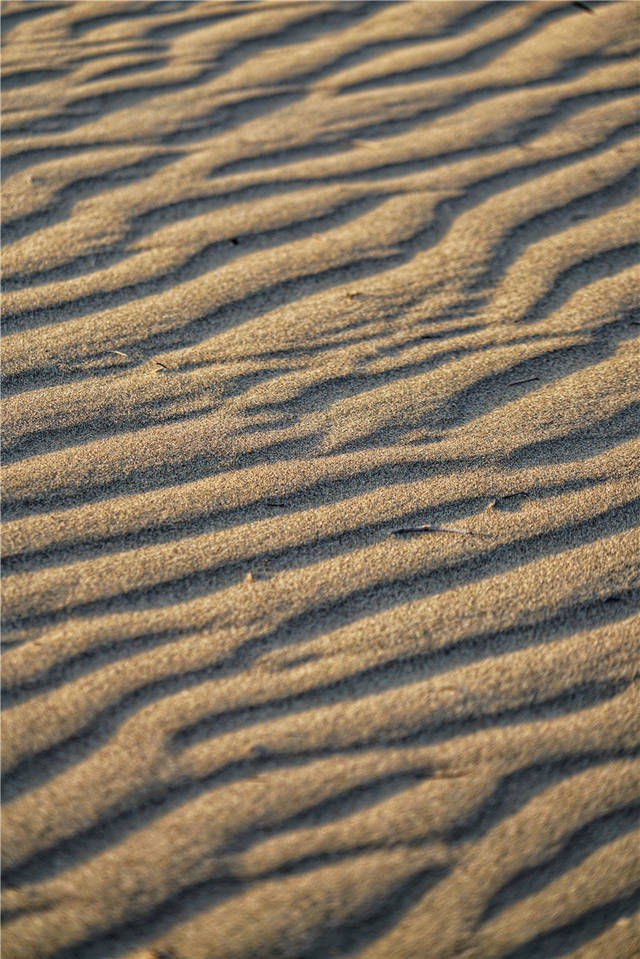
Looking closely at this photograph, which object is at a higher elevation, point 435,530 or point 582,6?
point 582,6

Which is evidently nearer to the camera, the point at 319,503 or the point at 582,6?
the point at 319,503

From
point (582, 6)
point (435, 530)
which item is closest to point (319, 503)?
point (435, 530)

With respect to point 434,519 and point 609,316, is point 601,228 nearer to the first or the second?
point 609,316

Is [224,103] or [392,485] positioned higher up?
[224,103]

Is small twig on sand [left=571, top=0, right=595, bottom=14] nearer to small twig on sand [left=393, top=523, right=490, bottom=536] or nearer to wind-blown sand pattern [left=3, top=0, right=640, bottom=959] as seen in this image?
wind-blown sand pattern [left=3, top=0, right=640, bottom=959]

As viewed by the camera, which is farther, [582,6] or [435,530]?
[582,6]

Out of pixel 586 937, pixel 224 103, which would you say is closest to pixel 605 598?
pixel 586 937

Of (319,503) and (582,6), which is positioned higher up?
(582,6)

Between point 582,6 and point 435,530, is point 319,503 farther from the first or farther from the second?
point 582,6
